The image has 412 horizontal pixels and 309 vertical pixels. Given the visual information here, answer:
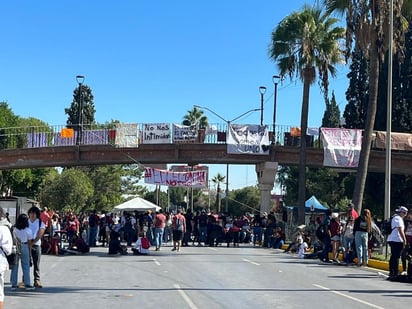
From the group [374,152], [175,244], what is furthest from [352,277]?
[374,152]

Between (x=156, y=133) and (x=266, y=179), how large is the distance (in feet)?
23.9

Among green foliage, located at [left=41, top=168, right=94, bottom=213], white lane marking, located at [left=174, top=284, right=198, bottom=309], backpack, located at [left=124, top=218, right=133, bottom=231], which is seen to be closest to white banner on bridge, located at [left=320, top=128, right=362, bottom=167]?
backpack, located at [left=124, top=218, right=133, bottom=231]

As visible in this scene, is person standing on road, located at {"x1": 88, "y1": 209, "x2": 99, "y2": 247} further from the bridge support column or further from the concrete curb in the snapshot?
the concrete curb

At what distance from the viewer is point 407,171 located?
39250 millimetres

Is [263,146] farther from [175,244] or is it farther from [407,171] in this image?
[175,244]

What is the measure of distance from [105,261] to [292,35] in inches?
739

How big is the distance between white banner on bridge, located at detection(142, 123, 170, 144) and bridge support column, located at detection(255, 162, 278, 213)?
6044 millimetres

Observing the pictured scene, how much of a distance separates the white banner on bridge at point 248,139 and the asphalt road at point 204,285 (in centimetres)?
1741

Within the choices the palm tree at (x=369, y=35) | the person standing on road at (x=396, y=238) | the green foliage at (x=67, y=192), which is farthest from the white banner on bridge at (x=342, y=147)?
the green foliage at (x=67, y=192)

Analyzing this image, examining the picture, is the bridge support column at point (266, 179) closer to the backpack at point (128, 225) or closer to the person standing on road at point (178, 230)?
the backpack at point (128, 225)

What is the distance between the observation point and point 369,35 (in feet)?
86.9

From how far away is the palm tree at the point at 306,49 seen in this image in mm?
34500

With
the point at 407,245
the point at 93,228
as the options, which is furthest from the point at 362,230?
the point at 93,228

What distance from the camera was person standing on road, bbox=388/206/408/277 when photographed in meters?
16.2
